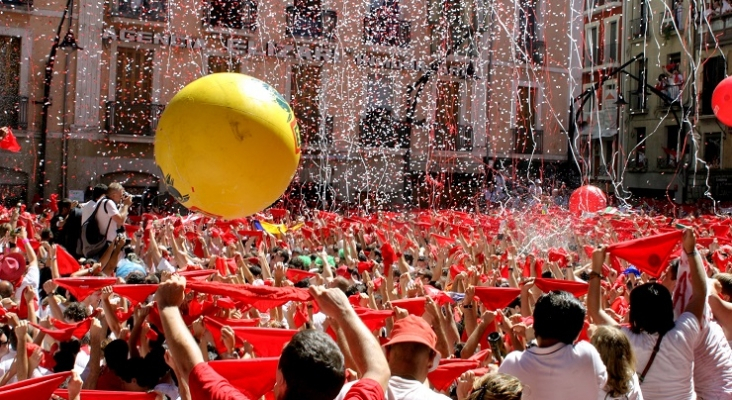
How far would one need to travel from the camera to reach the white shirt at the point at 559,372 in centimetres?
334

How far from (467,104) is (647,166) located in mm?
9541

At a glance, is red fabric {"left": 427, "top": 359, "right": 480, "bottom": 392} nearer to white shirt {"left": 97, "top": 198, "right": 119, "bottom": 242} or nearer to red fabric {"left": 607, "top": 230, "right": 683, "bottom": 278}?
red fabric {"left": 607, "top": 230, "right": 683, "bottom": 278}

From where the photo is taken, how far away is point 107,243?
816 cm

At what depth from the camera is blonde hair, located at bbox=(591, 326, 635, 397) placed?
346 centimetres

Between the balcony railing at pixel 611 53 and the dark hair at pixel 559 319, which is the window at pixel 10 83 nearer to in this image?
the dark hair at pixel 559 319

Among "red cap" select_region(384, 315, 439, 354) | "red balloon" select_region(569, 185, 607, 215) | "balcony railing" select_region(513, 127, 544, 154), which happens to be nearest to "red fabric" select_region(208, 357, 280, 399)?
"red cap" select_region(384, 315, 439, 354)

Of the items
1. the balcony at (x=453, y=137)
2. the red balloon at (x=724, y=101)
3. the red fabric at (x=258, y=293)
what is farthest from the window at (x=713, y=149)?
the red fabric at (x=258, y=293)

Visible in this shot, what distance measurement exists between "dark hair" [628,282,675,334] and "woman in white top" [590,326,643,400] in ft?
1.13

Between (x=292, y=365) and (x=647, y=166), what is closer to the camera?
(x=292, y=365)

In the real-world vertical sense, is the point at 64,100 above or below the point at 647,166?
above

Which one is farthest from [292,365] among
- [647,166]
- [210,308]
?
[647,166]

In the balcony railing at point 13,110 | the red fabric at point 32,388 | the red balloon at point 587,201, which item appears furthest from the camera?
the balcony railing at point 13,110

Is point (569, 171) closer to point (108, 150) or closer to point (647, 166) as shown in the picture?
point (647, 166)

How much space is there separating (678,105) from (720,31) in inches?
115
